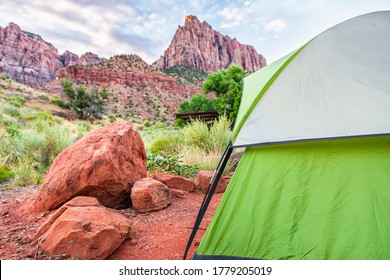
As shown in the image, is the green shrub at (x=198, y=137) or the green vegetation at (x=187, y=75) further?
the green vegetation at (x=187, y=75)

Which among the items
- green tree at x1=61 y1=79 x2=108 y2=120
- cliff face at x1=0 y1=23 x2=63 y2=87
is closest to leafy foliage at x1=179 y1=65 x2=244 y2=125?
green tree at x1=61 y1=79 x2=108 y2=120

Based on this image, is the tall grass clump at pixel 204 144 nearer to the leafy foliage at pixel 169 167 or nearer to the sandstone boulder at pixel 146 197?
the leafy foliage at pixel 169 167

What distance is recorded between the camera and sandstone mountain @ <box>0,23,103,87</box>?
200ft

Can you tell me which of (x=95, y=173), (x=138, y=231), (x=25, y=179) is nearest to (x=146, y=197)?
(x=138, y=231)

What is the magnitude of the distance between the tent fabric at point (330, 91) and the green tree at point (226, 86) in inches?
392

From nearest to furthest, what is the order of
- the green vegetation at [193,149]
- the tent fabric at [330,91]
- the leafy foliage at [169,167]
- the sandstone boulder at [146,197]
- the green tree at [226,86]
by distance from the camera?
1. the tent fabric at [330,91]
2. the sandstone boulder at [146,197]
3. the leafy foliage at [169,167]
4. the green vegetation at [193,149]
5. the green tree at [226,86]

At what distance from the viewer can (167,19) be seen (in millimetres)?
8766

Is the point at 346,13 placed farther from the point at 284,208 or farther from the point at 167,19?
the point at 167,19

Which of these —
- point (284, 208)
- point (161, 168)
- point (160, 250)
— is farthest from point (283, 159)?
point (161, 168)

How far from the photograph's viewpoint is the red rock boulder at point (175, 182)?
3.79m

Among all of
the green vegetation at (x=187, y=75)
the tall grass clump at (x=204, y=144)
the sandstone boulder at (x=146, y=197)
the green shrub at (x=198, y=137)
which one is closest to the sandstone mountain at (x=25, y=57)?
the green vegetation at (x=187, y=75)

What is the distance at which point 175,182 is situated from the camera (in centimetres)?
385

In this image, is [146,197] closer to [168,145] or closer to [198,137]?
[198,137]
